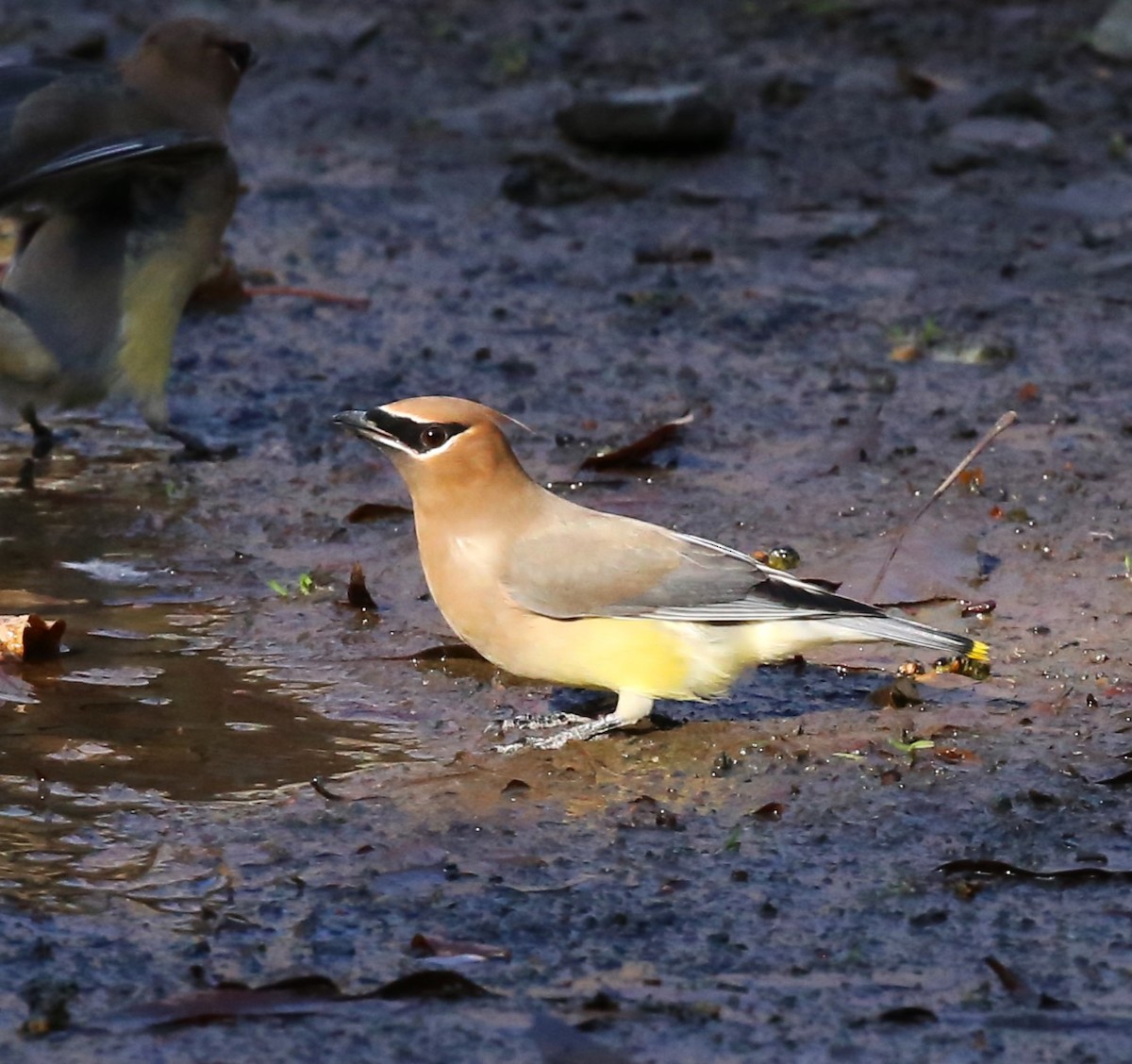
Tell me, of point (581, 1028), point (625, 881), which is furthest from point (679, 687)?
point (581, 1028)

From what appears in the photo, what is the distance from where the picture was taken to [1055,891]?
410cm

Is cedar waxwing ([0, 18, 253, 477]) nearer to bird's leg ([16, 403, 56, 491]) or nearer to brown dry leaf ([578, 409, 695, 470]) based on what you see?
bird's leg ([16, 403, 56, 491])

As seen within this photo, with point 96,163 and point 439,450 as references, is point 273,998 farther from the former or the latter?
point 96,163

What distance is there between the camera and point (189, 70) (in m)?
6.81

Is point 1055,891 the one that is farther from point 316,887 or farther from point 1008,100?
point 1008,100

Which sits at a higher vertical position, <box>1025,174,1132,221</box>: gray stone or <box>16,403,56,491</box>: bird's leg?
<box>16,403,56,491</box>: bird's leg

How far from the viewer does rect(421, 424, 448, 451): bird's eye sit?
16.1 feet

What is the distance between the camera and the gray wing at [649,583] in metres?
4.81

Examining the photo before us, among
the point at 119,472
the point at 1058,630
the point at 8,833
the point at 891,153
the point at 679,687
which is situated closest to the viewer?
the point at 8,833

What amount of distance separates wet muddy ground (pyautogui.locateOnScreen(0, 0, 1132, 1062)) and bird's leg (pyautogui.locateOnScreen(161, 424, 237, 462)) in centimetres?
7

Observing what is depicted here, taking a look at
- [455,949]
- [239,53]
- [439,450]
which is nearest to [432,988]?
[455,949]

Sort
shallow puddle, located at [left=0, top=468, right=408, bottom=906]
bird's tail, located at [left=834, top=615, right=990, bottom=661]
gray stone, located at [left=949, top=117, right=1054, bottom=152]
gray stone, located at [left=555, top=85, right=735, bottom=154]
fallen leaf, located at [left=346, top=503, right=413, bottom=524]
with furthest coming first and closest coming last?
gray stone, located at [left=949, top=117, right=1054, bottom=152] < gray stone, located at [left=555, top=85, right=735, bottom=154] < fallen leaf, located at [left=346, top=503, right=413, bottom=524] < bird's tail, located at [left=834, top=615, right=990, bottom=661] < shallow puddle, located at [left=0, top=468, right=408, bottom=906]

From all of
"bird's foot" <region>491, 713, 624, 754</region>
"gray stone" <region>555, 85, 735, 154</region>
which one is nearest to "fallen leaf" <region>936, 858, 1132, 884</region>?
"bird's foot" <region>491, 713, 624, 754</region>

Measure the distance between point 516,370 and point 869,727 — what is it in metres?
2.97
